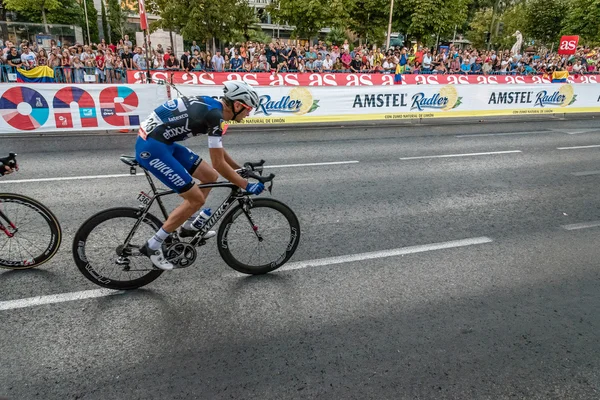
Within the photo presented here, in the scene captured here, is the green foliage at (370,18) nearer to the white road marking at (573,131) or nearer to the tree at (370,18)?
the tree at (370,18)

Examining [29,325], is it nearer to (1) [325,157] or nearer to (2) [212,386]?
(2) [212,386]

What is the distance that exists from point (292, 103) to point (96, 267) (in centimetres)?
1070

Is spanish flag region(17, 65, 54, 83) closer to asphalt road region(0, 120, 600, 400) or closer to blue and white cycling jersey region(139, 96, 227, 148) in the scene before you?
asphalt road region(0, 120, 600, 400)

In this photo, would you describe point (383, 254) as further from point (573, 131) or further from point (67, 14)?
point (67, 14)

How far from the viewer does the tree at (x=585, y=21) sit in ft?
138

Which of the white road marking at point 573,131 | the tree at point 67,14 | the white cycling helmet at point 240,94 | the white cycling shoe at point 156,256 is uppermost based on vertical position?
the tree at point 67,14

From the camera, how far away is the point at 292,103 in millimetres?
13945

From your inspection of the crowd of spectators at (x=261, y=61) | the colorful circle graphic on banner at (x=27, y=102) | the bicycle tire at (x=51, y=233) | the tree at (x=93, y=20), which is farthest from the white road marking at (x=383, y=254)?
the tree at (x=93, y=20)

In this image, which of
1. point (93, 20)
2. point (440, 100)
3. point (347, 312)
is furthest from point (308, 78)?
point (93, 20)

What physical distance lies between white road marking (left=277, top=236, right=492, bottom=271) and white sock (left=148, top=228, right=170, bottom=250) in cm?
136

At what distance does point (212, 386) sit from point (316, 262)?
2151 mm

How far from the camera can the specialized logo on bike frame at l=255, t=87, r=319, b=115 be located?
45.0ft

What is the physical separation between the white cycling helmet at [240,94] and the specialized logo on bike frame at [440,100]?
12.8m

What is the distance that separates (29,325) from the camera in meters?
3.61
